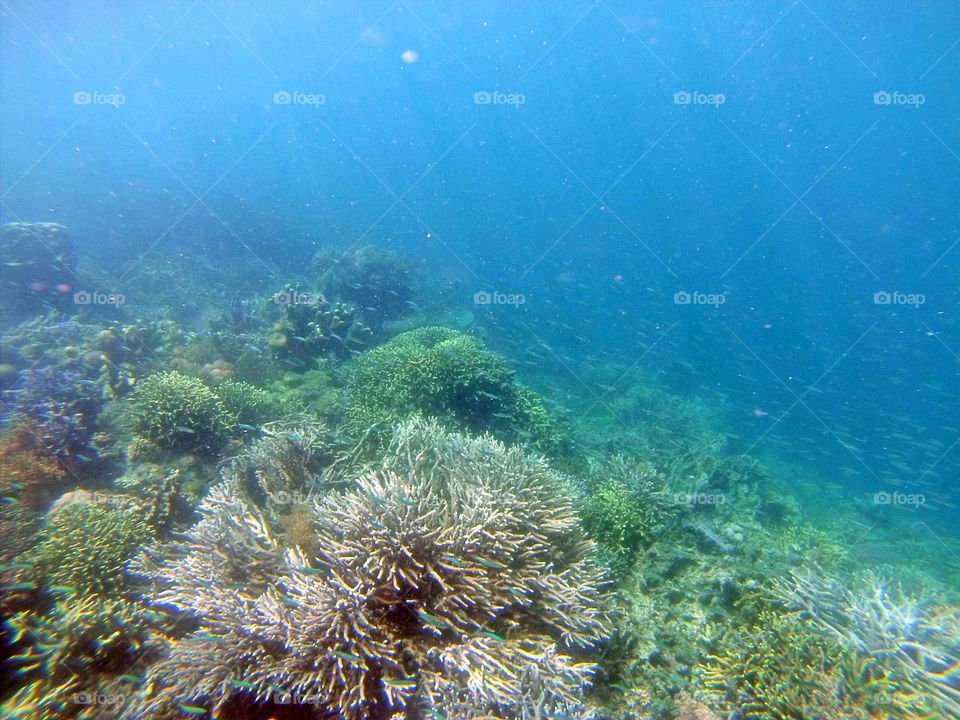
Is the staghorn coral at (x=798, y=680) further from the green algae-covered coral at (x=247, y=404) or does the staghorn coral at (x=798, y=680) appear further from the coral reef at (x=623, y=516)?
the green algae-covered coral at (x=247, y=404)

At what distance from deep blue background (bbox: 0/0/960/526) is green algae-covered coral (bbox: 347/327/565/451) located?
7961mm

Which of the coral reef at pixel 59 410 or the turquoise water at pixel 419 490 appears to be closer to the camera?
the turquoise water at pixel 419 490

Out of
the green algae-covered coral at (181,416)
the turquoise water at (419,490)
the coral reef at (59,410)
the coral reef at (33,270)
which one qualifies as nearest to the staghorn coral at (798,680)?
the turquoise water at (419,490)

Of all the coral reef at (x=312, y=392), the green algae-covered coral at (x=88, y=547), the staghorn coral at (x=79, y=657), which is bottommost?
the staghorn coral at (x=79, y=657)

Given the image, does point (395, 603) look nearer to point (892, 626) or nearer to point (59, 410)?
point (892, 626)

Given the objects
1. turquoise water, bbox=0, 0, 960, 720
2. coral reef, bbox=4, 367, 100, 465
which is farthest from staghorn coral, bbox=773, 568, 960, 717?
coral reef, bbox=4, 367, 100, 465

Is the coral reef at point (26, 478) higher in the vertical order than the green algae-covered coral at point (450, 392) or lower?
lower

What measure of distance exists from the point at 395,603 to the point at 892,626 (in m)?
4.14

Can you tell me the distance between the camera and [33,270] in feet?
42.9

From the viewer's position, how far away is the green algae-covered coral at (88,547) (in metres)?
3.61

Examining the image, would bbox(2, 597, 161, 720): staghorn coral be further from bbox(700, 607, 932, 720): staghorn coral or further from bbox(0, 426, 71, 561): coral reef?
bbox(700, 607, 932, 720): staghorn coral

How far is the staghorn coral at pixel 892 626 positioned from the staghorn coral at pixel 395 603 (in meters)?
2.08

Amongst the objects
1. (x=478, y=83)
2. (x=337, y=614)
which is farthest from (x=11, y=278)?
(x=478, y=83)

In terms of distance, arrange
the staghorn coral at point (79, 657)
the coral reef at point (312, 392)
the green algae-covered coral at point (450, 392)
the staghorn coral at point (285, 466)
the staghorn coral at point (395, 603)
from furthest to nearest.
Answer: the coral reef at point (312, 392)
the green algae-covered coral at point (450, 392)
the staghorn coral at point (285, 466)
the staghorn coral at point (79, 657)
the staghorn coral at point (395, 603)
